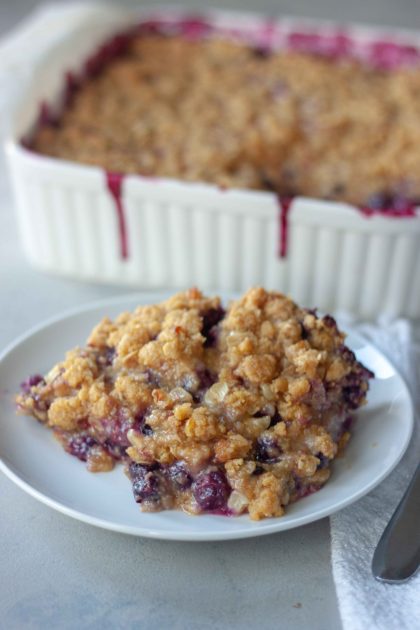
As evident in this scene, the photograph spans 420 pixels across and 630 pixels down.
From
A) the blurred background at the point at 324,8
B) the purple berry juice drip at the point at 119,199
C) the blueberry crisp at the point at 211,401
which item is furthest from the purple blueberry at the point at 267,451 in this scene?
the blurred background at the point at 324,8

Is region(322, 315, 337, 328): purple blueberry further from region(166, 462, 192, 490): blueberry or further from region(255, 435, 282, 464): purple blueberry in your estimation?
region(166, 462, 192, 490): blueberry

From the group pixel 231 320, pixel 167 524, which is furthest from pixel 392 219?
pixel 167 524

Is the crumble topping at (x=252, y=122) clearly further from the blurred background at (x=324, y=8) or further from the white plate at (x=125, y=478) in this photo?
the blurred background at (x=324, y=8)

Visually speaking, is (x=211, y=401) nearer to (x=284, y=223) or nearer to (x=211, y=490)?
(x=211, y=490)

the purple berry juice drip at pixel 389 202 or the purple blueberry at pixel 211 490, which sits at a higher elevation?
the purple blueberry at pixel 211 490

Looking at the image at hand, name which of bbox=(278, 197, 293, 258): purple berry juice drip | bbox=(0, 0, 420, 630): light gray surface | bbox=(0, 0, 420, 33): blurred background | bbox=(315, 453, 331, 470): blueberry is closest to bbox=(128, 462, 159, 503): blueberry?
bbox=(0, 0, 420, 630): light gray surface

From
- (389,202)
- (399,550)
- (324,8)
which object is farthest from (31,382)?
(324,8)

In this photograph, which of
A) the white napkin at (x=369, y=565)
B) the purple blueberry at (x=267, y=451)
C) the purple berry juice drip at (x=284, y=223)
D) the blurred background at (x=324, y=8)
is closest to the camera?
the white napkin at (x=369, y=565)
